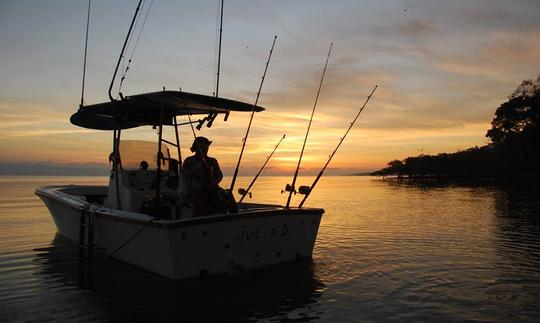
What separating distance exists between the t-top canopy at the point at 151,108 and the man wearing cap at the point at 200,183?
0.77 meters

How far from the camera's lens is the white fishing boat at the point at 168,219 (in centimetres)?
676

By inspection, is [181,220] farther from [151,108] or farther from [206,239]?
[151,108]

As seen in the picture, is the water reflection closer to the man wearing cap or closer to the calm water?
the calm water

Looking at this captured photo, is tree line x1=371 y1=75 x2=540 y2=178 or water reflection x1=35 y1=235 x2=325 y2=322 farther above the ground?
tree line x1=371 y1=75 x2=540 y2=178

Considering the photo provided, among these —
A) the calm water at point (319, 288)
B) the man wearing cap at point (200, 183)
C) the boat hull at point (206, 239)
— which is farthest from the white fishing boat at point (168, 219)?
the calm water at point (319, 288)

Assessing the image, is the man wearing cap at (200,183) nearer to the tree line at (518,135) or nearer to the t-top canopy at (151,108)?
the t-top canopy at (151,108)

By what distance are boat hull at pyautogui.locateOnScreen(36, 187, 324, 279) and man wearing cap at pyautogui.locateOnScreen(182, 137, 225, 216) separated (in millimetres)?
621

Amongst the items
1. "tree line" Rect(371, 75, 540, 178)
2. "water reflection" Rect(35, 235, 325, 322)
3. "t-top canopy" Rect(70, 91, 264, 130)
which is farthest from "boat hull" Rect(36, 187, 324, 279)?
"tree line" Rect(371, 75, 540, 178)

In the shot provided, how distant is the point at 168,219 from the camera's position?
850cm

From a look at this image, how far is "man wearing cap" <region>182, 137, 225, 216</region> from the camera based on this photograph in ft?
25.1

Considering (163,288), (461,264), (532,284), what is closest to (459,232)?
(461,264)

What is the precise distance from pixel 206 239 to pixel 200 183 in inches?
50.9

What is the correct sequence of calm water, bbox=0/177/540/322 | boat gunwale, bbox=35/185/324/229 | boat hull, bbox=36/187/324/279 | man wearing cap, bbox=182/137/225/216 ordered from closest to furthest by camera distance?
1. calm water, bbox=0/177/540/322
2. boat gunwale, bbox=35/185/324/229
3. boat hull, bbox=36/187/324/279
4. man wearing cap, bbox=182/137/225/216

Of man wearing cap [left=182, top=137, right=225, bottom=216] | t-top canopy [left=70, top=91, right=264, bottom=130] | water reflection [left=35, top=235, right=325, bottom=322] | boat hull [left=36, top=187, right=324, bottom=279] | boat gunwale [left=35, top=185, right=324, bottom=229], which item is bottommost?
water reflection [left=35, top=235, right=325, bottom=322]
